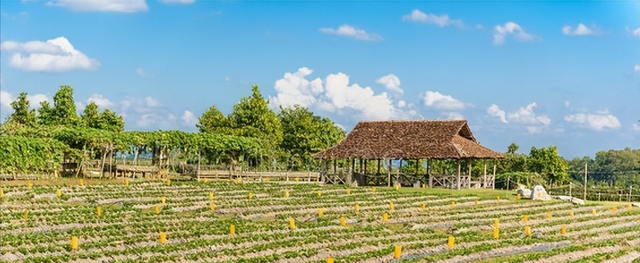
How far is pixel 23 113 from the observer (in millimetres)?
59750

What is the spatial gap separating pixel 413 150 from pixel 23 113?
1096 inches

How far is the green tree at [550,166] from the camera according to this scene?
64875 mm

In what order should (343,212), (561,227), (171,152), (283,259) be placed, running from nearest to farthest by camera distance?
(283,259), (561,227), (343,212), (171,152)

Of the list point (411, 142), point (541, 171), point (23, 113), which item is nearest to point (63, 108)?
point (23, 113)

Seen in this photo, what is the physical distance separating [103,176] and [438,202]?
65.1 feet

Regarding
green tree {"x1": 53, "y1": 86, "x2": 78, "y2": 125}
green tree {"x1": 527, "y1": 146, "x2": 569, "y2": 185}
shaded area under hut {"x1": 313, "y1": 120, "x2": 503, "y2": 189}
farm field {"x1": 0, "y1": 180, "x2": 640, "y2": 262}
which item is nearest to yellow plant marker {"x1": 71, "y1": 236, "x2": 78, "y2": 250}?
farm field {"x1": 0, "y1": 180, "x2": 640, "y2": 262}

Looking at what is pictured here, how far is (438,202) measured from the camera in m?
39.8

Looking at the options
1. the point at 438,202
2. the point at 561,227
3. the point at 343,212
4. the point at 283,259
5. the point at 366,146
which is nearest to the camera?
the point at 283,259

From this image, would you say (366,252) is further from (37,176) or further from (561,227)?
(37,176)

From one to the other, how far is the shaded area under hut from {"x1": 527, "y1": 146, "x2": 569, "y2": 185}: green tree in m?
13.7

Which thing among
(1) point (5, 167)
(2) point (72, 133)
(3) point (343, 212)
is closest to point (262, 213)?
(3) point (343, 212)

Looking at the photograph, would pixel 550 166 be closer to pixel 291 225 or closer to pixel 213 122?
pixel 213 122

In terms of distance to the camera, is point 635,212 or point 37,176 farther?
point 37,176

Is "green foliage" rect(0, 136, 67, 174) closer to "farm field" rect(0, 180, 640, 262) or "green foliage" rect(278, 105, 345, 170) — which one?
"farm field" rect(0, 180, 640, 262)
